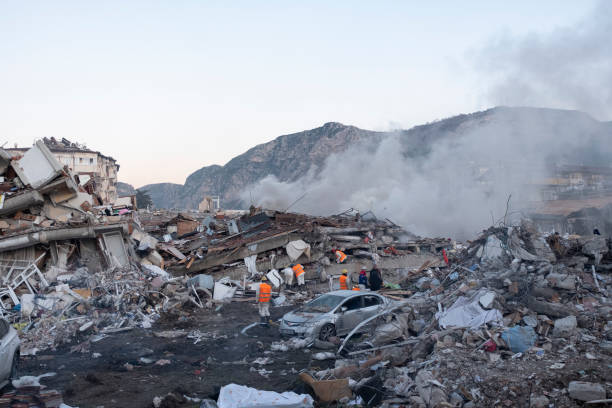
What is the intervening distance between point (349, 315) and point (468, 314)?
2974 mm

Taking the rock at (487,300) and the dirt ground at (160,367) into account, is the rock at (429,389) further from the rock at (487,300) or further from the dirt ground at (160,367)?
the rock at (487,300)

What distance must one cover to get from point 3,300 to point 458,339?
13.9m

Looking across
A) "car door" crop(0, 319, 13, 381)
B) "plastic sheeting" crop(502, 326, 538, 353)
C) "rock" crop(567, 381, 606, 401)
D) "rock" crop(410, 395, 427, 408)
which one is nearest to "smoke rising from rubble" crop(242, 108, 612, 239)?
"plastic sheeting" crop(502, 326, 538, 353)

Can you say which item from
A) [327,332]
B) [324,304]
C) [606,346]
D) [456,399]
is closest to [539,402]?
[456,399]

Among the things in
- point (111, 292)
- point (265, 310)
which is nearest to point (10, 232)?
point (111, 292)

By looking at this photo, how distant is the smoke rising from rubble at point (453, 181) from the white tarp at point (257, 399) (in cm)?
3124

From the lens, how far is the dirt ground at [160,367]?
754 cm

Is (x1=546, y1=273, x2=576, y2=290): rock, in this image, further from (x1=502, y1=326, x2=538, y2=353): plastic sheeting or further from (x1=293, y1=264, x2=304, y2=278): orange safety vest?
(x1=293, y1=264, x2=304, y2=278): orange safety vest

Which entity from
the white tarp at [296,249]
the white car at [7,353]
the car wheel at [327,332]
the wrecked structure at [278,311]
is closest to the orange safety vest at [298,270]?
the wrecked structure at [278,311]

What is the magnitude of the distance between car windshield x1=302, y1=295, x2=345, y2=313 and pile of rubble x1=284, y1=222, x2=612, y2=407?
2.93ft

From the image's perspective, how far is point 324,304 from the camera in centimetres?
1145

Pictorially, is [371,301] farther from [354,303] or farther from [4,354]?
[4,354]

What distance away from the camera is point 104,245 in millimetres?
18828

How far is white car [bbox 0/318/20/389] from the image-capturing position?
693 cm
